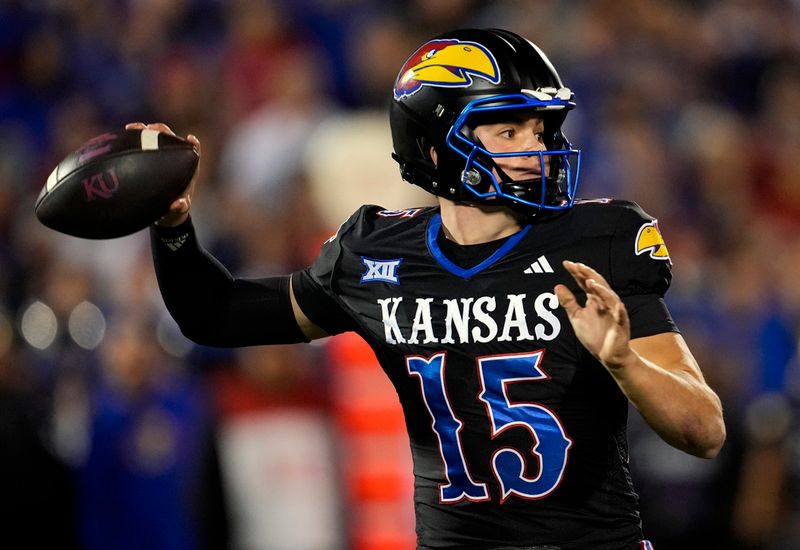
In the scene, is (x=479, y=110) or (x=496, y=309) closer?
(x=496, y=309)

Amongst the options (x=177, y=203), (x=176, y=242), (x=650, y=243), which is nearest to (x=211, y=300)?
(x=176, y=242)

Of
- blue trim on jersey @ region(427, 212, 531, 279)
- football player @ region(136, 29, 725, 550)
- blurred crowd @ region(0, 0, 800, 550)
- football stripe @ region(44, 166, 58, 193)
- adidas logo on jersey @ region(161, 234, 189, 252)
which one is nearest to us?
football player @ region(136, 29, 725, 550)

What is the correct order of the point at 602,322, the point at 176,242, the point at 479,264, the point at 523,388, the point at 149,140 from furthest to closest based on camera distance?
the point at 176,242, the point at 149,140, the point at 479,264, the point at 523,388, the point at 602,322

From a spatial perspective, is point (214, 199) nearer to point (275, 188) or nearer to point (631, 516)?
point (275, 188)

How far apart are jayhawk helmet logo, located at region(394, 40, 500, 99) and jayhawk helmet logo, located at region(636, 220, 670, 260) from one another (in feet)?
1.62

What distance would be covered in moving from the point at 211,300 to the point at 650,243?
112cm

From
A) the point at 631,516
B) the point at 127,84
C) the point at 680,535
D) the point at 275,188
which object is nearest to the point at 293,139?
the point at 275,188

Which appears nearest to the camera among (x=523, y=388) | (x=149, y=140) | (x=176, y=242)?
(x=523, y=388)

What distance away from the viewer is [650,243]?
3160 mm

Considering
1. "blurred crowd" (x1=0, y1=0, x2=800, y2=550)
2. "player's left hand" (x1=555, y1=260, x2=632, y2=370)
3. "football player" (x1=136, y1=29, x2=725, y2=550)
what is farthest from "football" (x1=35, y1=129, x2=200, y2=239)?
"blurred crowd" (x1=0, y1=0, x2=800, y2=550)

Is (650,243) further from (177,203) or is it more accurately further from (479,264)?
(177,203)

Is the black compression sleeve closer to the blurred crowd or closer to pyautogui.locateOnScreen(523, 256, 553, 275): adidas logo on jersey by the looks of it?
pyautogui.locateOnScreen(523, 256, 553, 275): adidas logo on jersey

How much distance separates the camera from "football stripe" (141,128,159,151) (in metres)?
3.35

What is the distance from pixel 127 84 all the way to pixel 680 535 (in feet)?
15.1
